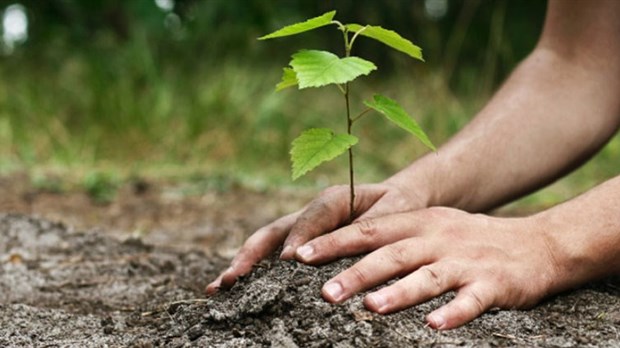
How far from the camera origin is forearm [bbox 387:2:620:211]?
2049 mm

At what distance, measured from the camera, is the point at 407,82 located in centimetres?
602

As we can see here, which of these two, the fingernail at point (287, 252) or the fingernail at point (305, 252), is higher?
the fingernail at point (287, 252)

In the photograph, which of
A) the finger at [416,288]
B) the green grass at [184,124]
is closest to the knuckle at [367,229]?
the finger at [416,288]

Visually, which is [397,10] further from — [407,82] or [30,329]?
[30,329]

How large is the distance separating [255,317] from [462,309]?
38 centimetres

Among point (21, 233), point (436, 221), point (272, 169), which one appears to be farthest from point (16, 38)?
point (436, 221)

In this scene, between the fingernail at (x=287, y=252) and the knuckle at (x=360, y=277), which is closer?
the knuckle at (x=360, y=277)

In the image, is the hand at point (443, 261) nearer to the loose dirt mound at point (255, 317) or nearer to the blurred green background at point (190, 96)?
the loose dirt mound at point (255, 317)

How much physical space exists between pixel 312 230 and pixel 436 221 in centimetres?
25

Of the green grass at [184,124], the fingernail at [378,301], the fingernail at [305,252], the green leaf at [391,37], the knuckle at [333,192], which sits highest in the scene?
the green grass at [184,124]

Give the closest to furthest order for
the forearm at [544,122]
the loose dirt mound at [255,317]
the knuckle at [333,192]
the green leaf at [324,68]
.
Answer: the green leaf at [324,68] < the loose dirt mound at [255,317] < the knuckle at [333,192] < the forearm at [544,122]

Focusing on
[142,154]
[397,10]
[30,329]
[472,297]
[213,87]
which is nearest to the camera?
[472,297]

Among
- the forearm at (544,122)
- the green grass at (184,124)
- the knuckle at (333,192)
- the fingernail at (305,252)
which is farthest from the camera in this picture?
the green grass at (184,124)

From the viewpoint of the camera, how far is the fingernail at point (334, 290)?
5.06ft
